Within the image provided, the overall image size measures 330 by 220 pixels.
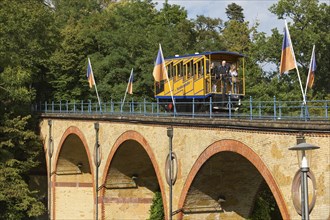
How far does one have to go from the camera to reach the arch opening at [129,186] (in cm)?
2930

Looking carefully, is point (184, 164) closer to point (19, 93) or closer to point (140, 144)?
point (140, 144)

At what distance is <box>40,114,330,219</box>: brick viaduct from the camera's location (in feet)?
48.4

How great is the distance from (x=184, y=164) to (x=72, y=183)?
17.9 meters

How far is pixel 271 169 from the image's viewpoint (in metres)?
15.5

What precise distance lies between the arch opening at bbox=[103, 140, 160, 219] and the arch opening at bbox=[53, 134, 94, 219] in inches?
208

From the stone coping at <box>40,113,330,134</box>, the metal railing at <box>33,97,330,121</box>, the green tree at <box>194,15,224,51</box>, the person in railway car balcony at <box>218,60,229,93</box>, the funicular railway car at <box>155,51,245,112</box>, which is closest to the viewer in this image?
the stone coping at <box>40,113,330,134</box>

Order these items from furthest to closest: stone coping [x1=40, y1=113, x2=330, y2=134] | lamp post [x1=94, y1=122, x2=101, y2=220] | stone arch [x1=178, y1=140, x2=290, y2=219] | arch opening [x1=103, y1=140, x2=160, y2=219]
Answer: lamp post [x1=94, y1=122, x2=101, y2=220], arch opening [x1=103, y1=140, x2=160, y2=219], stone arch [x1=178, y1=140, x2=290, y2=219], stone coping [x1=40, y1=113, x2=330, y2=134]

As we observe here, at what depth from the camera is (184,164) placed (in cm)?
2078

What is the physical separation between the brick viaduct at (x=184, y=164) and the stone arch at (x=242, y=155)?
30 millimetres

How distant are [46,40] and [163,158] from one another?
22750 mm

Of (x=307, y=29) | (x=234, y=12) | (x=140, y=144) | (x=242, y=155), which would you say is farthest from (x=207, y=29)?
(x=242, y=155)

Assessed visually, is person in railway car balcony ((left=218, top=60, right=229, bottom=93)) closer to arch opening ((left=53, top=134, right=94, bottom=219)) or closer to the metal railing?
the metal railing

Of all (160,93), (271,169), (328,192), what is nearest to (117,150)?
(160,93)

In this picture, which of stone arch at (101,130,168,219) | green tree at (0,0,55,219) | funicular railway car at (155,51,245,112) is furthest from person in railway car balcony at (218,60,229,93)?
green tree at (0,0,55,219)
